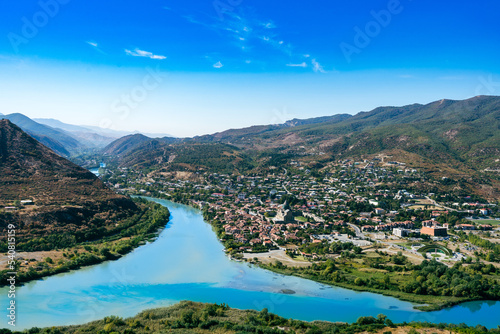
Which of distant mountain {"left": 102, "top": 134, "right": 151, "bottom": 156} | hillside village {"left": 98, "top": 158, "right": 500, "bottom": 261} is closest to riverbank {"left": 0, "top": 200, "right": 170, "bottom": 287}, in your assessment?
hillside village {"left": 98, "top": 158, "right": 500, "bottom": 261}

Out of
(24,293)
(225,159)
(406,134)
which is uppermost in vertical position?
(406,134)

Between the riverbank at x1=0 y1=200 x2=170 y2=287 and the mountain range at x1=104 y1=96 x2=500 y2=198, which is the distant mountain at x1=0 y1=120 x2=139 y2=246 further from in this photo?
the mountain range at x1=104 y1=96 x2=500 y2=198

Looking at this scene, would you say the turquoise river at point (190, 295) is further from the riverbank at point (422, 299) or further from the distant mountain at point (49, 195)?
the distant mountain at point (49, 195)

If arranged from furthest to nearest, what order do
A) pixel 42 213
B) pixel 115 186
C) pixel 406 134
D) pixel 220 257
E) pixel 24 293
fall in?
pixel 406 134
pixel 115 186
pixel 42 213
pixel 220 257
pixel 24 293

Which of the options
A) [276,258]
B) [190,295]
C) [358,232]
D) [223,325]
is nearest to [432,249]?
[358,232]

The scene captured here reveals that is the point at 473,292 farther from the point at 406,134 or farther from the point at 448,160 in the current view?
A: the point at 406,134

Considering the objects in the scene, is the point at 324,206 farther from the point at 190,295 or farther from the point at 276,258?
the point at 190,295

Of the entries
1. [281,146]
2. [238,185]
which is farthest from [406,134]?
[238,185]
